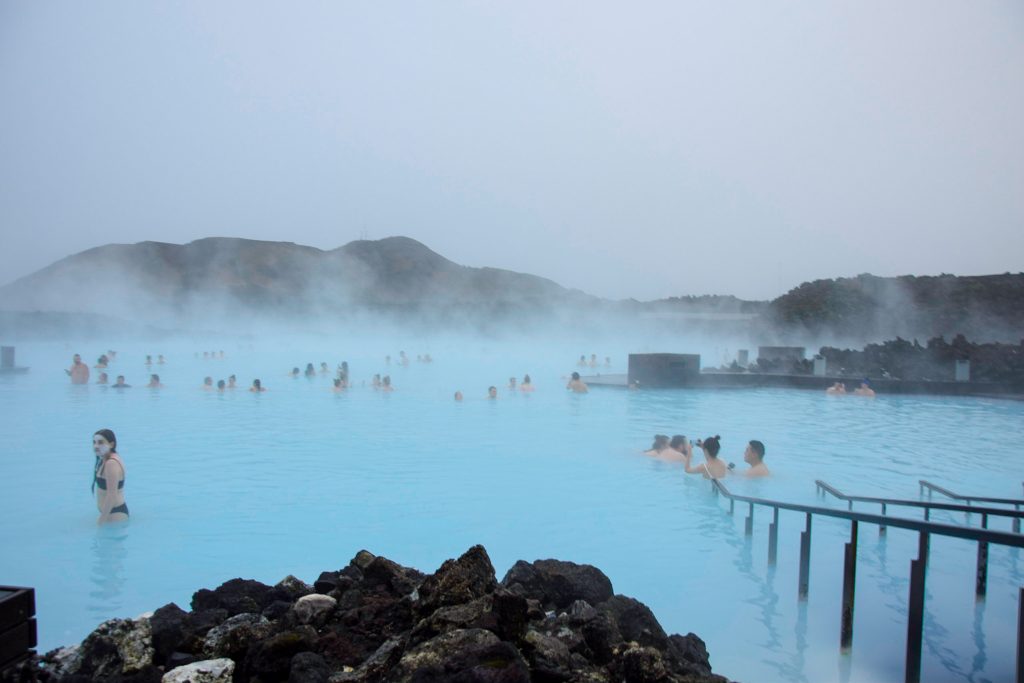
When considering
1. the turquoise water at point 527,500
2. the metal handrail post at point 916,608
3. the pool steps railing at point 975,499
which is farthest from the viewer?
the turquoise water at point 527,500

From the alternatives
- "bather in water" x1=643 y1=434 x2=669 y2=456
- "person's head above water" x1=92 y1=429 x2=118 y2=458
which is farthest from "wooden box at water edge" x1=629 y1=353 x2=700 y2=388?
"person's head above water" x1=92 y1=429 x2=118 y2=458

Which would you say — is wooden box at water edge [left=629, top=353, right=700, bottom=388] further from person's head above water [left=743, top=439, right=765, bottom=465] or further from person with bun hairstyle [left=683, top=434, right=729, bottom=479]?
person with bun hairstyle [left=683, top=434, right=729, bottom=479]

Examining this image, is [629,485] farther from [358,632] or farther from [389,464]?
[358,632]

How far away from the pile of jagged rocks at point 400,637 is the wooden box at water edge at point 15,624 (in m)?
0.12

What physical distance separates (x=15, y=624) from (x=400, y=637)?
1.15m

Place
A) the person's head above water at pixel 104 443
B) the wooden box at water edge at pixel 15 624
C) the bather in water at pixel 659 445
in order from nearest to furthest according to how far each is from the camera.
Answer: the wooden box at water edge at pixel 15 624 < the person's head above water at pixel 104 443 < the bather in water at pixel 659 445

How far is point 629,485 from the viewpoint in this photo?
21.8 feet

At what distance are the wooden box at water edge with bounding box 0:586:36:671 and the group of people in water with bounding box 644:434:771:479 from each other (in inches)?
203

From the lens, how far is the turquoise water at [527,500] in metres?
3.59

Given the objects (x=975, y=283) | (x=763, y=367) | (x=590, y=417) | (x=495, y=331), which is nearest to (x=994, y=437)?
(x=590, y=417)

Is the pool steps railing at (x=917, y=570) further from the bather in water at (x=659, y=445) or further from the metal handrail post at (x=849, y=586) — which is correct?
the bather in water at (x=659, y=445)

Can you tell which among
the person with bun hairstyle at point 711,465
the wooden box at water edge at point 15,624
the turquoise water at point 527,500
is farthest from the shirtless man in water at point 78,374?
the wooden box at water edge at point 15,624

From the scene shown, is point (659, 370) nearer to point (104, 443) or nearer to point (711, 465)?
point (711, 465)

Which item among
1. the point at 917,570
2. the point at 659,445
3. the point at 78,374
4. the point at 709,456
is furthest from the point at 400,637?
the point at 78,374
